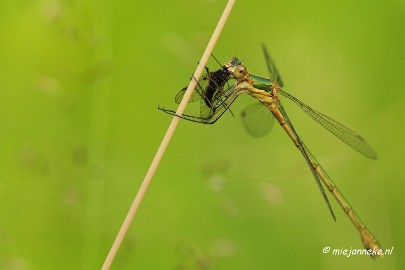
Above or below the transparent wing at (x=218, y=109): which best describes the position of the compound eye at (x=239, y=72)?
above

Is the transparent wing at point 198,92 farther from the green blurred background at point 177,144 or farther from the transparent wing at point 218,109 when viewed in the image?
the green blurred background at point 177,144

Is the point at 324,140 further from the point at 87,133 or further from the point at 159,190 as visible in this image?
the point at 87,133

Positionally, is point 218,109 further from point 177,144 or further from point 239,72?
point 177,144

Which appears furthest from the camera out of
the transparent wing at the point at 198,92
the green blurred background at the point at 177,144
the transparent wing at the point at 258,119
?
the green blurred background at the point at 177,144

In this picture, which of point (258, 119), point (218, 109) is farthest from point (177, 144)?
point (218, 109)

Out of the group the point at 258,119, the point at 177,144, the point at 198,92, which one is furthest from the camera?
the point at 177,144

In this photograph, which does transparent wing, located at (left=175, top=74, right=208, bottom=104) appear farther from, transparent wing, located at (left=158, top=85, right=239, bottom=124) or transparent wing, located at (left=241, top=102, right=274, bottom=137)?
transparent wing, located at (left=241, top=102, right=274, bottom=137)

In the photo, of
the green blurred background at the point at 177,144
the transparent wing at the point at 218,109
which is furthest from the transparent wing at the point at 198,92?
the green blurred background at the point at 177,144

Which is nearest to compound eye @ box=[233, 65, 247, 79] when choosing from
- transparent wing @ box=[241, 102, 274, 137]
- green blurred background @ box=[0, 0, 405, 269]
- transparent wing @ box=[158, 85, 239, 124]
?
transparent wing @ box=[158, 85, 239, 124]
